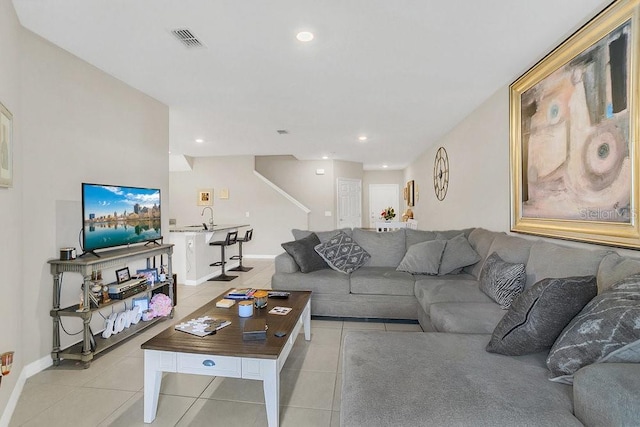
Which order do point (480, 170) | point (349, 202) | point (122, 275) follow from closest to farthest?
point (122, 275), point (480, 170), point (349, 202)

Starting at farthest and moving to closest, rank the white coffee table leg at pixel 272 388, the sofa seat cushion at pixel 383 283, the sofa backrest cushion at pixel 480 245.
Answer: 1. the sofa seat cushion at pixel 383 283
2. the sofa backrest cushion at pixel 480 245
3. the white coffee table leg at pixel 272 388

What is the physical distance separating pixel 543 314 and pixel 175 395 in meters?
2.25

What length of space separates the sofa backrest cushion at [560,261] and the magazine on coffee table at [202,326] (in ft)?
7.25

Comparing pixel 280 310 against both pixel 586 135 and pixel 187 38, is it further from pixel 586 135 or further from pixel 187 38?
→ pixel 586 135

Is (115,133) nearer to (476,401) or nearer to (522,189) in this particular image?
(476,401)

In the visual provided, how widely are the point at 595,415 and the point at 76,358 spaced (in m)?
3.24

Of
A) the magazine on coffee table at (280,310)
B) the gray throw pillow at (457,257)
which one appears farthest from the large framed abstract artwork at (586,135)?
the magazine on coffee table at (280,310)

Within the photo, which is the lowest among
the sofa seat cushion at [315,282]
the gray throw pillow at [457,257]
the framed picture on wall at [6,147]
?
the sofa seat cushion at [315,282]

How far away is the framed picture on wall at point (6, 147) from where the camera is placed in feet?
6.00

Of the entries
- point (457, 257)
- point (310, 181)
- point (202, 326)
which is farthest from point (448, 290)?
point (310, 181)

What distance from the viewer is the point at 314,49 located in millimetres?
2621

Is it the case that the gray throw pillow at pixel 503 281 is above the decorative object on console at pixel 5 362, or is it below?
above

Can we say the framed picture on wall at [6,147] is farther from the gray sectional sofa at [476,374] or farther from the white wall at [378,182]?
the white wall at [378,182]

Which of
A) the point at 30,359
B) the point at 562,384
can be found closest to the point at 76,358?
the point at 30,359
